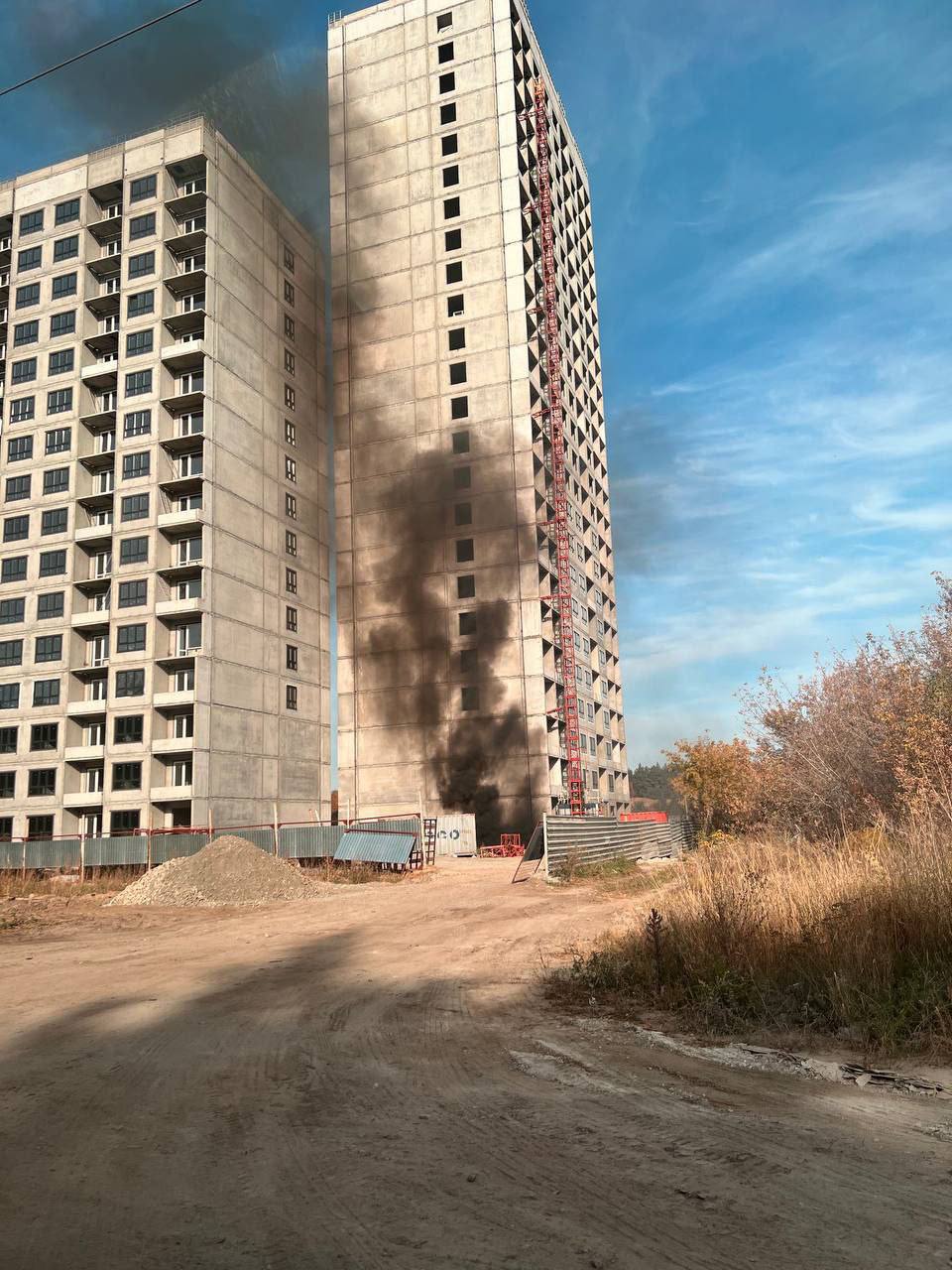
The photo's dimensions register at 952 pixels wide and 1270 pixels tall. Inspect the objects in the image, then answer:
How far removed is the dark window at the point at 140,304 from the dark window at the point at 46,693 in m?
21.3

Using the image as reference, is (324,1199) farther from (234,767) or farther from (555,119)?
(555,119)

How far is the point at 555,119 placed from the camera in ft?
241

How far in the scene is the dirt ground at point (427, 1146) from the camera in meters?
3.71

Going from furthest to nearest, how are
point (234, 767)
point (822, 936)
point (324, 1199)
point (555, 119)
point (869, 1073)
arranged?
point (555, 119) < point (234, 767) < point (822, 936) < point (869, 1073) < point (324, 1199)

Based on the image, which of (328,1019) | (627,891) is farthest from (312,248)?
(328,1019)

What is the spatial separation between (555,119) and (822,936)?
80.2 meters

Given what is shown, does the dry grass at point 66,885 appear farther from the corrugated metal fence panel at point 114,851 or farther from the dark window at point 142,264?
the dark window at point 142,264

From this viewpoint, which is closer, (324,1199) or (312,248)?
(324,1199)

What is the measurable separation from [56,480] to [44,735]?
1460 centimetres

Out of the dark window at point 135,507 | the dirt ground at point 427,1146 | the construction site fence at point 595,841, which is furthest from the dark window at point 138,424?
the dirt ground at point 427,1146

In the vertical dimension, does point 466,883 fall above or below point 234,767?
below

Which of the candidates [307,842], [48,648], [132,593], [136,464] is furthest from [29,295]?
[307,842]

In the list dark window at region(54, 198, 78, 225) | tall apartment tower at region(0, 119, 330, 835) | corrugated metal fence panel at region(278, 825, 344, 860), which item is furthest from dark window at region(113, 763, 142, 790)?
dark window at region(54, 198, 78, 225)

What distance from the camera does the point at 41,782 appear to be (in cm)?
4572
